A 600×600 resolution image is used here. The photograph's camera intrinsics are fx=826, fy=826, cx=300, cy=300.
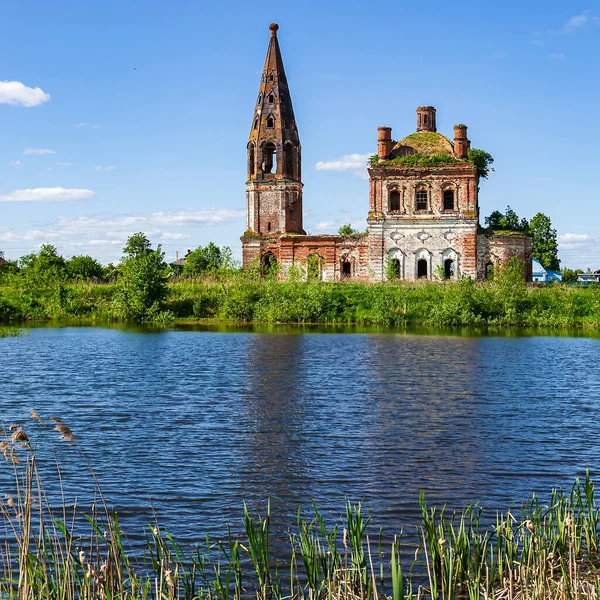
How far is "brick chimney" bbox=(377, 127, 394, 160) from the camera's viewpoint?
174ft

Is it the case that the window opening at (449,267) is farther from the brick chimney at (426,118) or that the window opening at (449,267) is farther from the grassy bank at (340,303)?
the brick chimney at (426,118)

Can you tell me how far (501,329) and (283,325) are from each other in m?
10.7

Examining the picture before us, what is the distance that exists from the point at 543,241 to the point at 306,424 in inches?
2194

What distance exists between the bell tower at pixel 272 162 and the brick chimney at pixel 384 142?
6075 mm

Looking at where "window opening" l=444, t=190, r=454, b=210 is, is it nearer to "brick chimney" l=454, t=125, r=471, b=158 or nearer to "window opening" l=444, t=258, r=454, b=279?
"brick chimney" l=454, t=125, r=471, b=158

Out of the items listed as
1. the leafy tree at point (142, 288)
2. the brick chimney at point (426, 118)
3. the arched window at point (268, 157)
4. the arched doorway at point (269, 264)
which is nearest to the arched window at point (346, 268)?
the arched doorway at point (269, 264)

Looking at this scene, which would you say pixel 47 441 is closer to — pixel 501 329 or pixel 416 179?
pixel 501 329

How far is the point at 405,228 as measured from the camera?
5200cm

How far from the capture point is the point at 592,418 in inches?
636

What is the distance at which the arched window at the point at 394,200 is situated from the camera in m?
52.5

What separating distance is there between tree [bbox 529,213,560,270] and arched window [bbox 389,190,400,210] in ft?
62.5

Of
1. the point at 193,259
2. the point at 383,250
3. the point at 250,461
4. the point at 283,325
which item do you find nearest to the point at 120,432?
the point at 250,461

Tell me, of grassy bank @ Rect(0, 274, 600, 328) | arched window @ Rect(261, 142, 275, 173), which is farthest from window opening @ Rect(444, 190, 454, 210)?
arched window @ Rect(261, 142, 275, 173)

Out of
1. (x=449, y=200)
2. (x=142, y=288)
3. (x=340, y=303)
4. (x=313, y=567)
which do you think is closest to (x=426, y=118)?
(x=449, y=200)
